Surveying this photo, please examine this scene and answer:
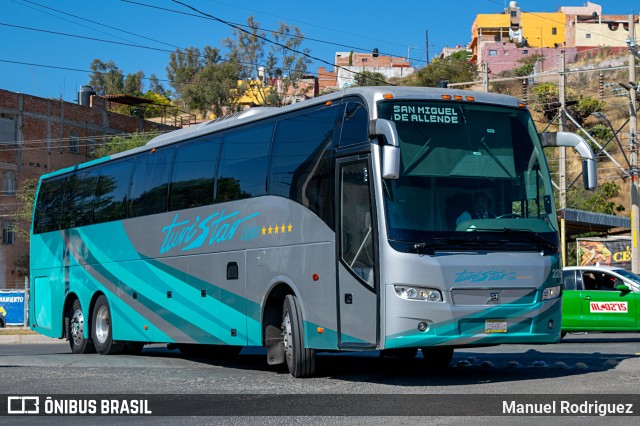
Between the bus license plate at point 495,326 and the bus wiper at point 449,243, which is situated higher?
the bus wiper at point 449,243

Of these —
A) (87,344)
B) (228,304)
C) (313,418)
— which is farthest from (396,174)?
(87,344)

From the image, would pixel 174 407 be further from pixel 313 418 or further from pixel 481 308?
pixel 481 308

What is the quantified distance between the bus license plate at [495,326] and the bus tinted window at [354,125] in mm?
2720

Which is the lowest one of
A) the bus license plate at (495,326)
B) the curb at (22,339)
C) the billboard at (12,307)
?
the curb at (22,339)

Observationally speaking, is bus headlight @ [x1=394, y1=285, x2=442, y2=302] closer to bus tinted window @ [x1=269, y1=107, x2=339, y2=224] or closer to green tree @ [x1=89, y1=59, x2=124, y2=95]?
bus tinted window @ [x1=269, y1=107, x2=339, y2=224]

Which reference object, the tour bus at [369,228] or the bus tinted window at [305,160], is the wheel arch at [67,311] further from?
the bus tinted window at [305,160]

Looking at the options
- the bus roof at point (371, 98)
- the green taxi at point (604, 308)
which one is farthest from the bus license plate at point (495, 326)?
the green taxi at point (604, 308)

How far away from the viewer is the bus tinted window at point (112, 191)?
19.0 meters

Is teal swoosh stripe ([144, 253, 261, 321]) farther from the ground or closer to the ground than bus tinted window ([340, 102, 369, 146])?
closer to the ground

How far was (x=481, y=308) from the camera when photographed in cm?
1206

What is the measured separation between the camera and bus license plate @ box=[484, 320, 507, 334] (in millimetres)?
12078

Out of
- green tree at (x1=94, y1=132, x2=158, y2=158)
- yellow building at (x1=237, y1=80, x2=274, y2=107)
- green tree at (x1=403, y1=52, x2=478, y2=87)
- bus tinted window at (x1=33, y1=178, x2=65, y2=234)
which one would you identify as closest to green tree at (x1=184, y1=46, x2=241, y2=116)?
yellow building at (x1=237, y1=80, x2=274, y2=107)

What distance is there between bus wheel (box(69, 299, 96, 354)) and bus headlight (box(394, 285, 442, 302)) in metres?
10.2

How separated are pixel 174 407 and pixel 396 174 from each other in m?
3.63
